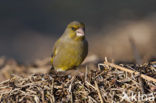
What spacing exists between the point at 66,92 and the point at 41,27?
42.0 ft

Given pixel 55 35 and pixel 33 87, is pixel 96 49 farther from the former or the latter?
pixel 33 87

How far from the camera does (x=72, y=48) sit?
6.53 m

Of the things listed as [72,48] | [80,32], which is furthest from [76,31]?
[72,48]

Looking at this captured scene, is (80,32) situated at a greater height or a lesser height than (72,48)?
greater

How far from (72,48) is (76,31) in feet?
1.15

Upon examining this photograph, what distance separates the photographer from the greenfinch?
6.46 metres

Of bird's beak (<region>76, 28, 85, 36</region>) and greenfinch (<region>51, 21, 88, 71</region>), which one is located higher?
bird's beak (<region>76, 28, 85, 36</region>)

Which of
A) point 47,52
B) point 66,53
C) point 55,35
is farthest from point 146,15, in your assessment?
point 66,53

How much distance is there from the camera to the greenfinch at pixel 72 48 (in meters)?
6.46

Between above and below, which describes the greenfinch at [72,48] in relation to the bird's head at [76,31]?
below

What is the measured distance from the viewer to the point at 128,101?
137 inches

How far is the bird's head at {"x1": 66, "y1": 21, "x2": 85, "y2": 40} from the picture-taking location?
6.43 metres

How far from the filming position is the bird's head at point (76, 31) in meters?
6.43

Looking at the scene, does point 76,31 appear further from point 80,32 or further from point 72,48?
point 72,48
